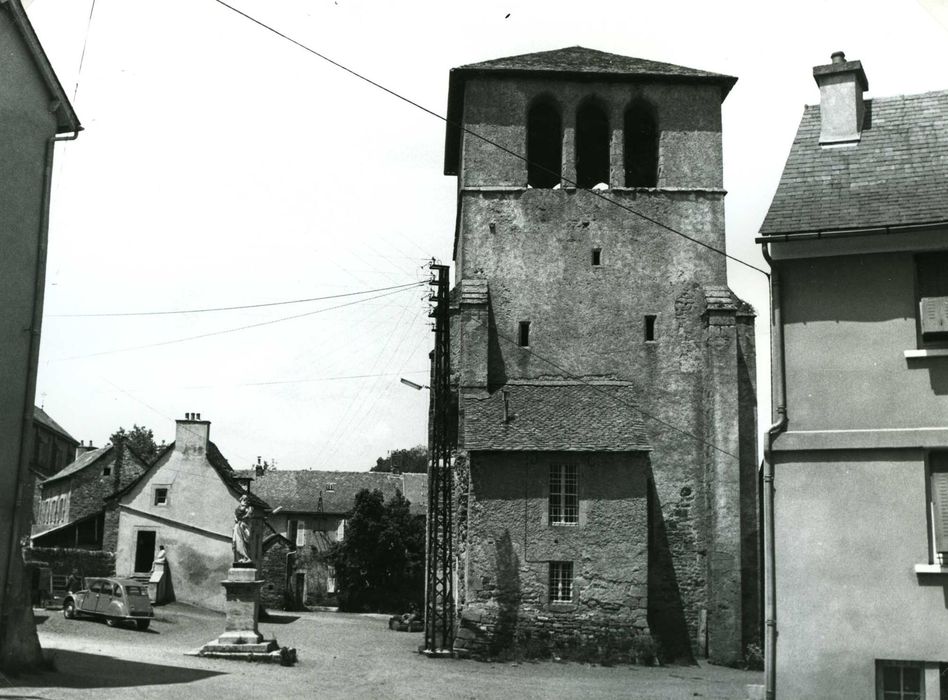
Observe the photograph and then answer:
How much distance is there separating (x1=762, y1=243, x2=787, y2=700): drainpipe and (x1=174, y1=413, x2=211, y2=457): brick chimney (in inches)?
1223

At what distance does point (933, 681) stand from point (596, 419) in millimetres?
16543

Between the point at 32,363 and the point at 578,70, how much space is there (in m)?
20.2

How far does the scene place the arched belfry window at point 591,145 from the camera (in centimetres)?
3381

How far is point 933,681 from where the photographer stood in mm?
13352

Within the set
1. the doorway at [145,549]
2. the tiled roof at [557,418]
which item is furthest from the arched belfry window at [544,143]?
the doorway at [145,549]

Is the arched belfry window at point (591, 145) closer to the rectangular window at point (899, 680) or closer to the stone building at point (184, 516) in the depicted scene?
the stone building at point (184, 516)

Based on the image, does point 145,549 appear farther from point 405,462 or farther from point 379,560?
point 405,462

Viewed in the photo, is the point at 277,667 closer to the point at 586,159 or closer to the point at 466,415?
the point at 466,415

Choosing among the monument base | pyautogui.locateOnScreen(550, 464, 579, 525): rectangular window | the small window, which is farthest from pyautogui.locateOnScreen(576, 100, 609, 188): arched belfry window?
the monument base

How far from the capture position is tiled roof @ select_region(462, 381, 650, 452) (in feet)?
94.0

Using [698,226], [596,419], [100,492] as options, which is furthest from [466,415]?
[100,492]

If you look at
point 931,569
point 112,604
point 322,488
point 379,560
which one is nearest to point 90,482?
point 379,560

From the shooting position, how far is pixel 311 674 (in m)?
20.9

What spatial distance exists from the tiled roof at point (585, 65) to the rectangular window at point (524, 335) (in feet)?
24.4
